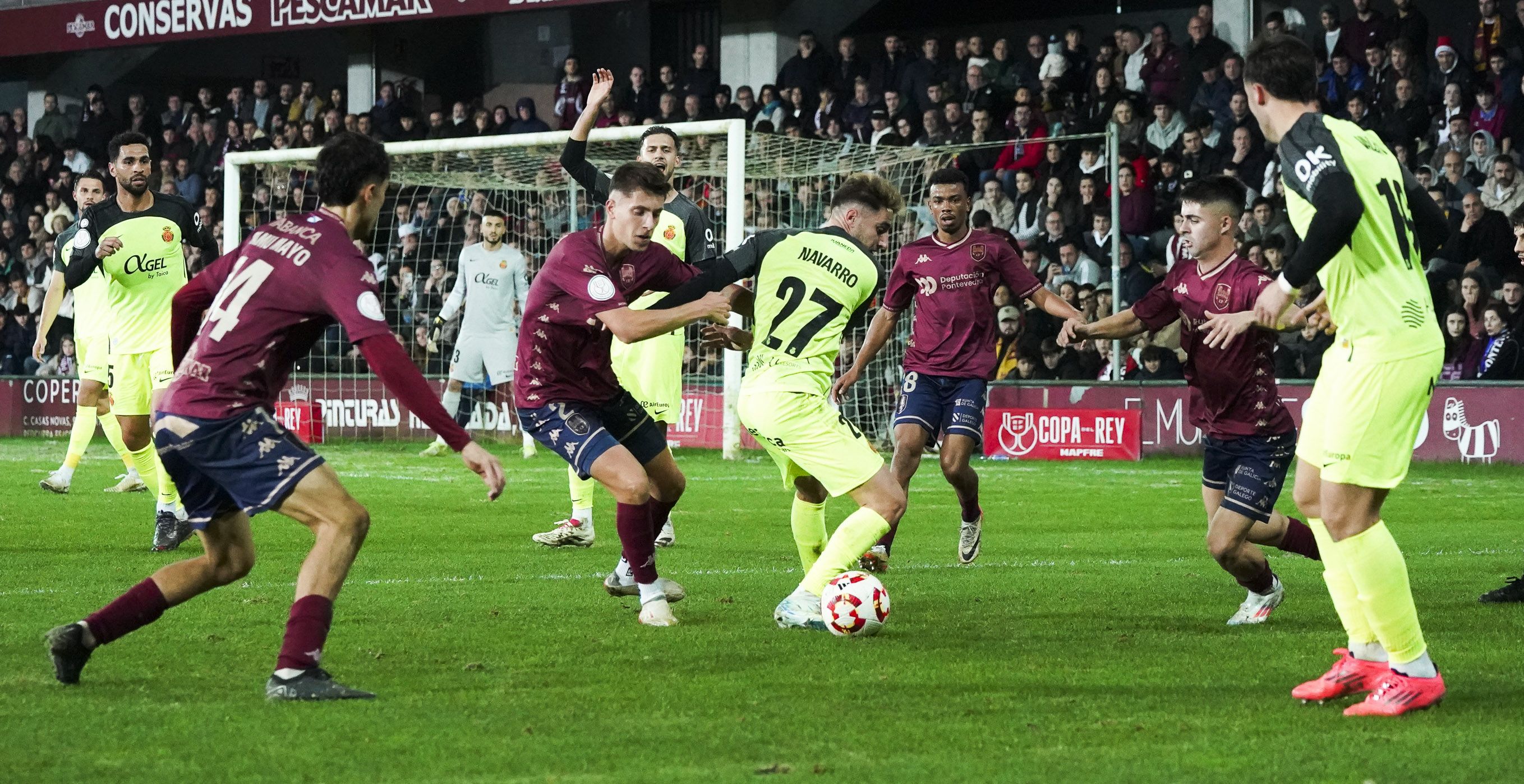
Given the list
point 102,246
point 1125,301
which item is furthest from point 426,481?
point 1125,301

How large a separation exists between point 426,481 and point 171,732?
34.0ft

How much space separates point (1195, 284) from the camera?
746 cm

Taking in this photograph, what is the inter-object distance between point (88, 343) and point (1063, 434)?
986 cm

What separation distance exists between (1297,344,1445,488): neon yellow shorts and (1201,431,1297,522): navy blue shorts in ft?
6.05

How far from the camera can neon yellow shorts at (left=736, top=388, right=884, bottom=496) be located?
705 cm

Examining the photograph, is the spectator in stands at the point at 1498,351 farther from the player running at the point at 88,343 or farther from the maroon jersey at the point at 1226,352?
the player running at the point at 88,343

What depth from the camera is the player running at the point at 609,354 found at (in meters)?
7.08

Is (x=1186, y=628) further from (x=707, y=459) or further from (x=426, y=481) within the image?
(x=707, y=459)

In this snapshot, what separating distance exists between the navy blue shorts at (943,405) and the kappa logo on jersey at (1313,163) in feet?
15.4

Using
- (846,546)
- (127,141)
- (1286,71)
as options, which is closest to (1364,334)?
(1286,71)

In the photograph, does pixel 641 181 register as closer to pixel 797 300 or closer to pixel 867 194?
pixel 797 300

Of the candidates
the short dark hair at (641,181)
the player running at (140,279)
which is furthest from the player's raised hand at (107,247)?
the short dark hair at (641,181)

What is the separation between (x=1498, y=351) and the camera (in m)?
16.6

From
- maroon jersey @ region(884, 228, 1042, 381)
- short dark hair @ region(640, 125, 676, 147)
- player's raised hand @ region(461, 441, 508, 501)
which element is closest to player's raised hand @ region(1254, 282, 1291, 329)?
player's raised hand @ region(461, 441, 508, 501)
